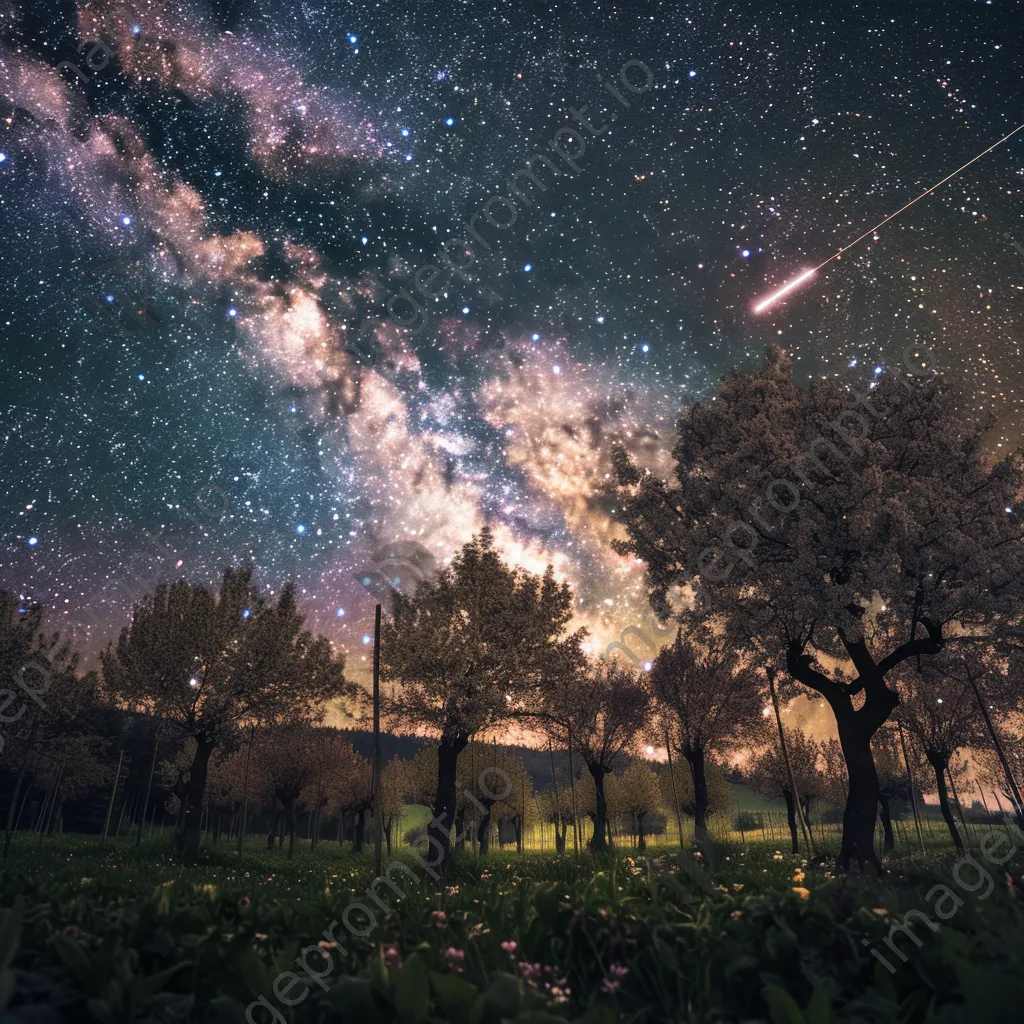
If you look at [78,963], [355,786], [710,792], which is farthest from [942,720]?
[355,786]

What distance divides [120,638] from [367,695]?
20.0m

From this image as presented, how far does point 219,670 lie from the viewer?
104 feet

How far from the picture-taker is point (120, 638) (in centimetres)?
3881

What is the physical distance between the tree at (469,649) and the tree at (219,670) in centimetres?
811

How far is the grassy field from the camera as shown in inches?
89.4

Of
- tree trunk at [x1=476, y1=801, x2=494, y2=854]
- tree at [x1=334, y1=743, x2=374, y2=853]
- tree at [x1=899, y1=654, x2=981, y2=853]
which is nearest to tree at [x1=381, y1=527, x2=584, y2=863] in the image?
tree at [x1=899, y1=654, x2=981, y2=853]

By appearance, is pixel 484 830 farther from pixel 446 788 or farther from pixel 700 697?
pixel 446 788

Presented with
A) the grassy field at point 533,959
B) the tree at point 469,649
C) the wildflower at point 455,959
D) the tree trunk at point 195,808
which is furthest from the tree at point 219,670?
the wildflower at point 455,959

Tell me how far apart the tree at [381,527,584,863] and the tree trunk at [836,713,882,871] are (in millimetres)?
11659

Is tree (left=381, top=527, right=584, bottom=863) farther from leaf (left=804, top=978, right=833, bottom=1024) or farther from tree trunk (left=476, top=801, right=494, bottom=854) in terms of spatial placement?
tree trunk (left=476, top=801, right=494, bottom=854)

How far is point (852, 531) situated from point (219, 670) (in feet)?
97.8

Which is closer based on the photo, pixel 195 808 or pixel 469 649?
pixel 469 649

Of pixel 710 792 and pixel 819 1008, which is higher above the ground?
pixel 710 792

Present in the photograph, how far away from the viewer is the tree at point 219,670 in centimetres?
3111
